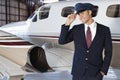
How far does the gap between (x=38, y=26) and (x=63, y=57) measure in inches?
91.6

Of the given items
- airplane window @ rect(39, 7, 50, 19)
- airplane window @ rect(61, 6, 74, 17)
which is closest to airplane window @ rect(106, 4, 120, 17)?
airplane window @ rect(61, 6, 74, 17)

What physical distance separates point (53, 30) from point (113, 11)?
6.68 feet

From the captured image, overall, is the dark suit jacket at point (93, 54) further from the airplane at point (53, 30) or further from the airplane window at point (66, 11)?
the airplane window at point (66, 11)

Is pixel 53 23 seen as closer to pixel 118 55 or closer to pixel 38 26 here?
pixel 38 26

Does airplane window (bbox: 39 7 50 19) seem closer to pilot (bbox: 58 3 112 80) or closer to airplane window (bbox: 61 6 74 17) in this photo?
airplane window (bbox: 61 6 74 17)

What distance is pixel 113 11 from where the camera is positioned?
27.8ft

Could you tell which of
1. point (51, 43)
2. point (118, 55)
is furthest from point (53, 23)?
point (118, 55)

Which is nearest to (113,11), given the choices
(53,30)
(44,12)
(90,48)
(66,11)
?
(66,11)

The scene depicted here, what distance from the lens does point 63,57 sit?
8.15m

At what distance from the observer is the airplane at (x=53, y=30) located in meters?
6.41

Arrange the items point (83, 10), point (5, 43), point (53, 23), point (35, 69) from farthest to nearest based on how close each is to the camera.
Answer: point (53, 23) → point (5, 43) → point (35, 69) → point (83, 10)

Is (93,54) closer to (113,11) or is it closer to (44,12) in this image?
(113,11)

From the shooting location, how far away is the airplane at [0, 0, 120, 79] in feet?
21.0

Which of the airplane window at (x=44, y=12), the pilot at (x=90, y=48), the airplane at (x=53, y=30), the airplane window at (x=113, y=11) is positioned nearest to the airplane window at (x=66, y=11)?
the airplane at (x=53, y=30)
